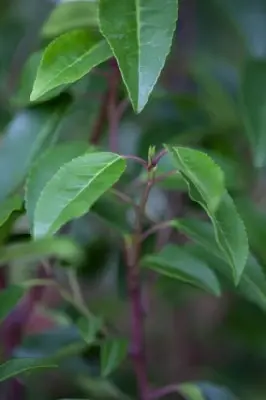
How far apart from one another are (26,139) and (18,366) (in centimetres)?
21

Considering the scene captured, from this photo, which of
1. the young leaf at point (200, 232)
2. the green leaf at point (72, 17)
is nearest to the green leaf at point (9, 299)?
the young leaf at point (200, 232)

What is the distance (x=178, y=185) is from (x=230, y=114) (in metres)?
0.28

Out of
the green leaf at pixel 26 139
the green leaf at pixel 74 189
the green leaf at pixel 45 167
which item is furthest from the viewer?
the green leaf at pixel 26 139

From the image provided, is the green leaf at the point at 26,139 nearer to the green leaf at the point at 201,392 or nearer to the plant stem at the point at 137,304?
the plant stem at the point at 137,304

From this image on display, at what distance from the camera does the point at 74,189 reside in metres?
0.52

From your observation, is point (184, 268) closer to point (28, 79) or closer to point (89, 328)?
point (89, 328)

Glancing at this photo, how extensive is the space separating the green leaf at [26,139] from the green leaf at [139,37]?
20cm

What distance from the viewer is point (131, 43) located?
54 centimetres

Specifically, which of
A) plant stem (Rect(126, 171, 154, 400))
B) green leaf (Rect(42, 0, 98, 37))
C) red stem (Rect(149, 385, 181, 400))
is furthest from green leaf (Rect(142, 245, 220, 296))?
green leaf (Rect(42, 0, 98, 37))

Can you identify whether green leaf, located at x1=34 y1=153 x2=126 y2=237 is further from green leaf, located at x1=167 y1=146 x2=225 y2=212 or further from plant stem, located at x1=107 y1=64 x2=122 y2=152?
plant stem, located at x1=107 y1=64 x2=122 y2=152

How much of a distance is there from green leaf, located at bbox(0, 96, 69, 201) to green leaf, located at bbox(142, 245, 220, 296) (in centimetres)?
13

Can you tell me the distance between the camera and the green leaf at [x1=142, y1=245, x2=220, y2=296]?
0.67 meters

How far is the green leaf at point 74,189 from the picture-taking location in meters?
0.51

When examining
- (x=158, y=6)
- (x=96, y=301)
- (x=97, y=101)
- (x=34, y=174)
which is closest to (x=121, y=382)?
(x=96, y=301)
